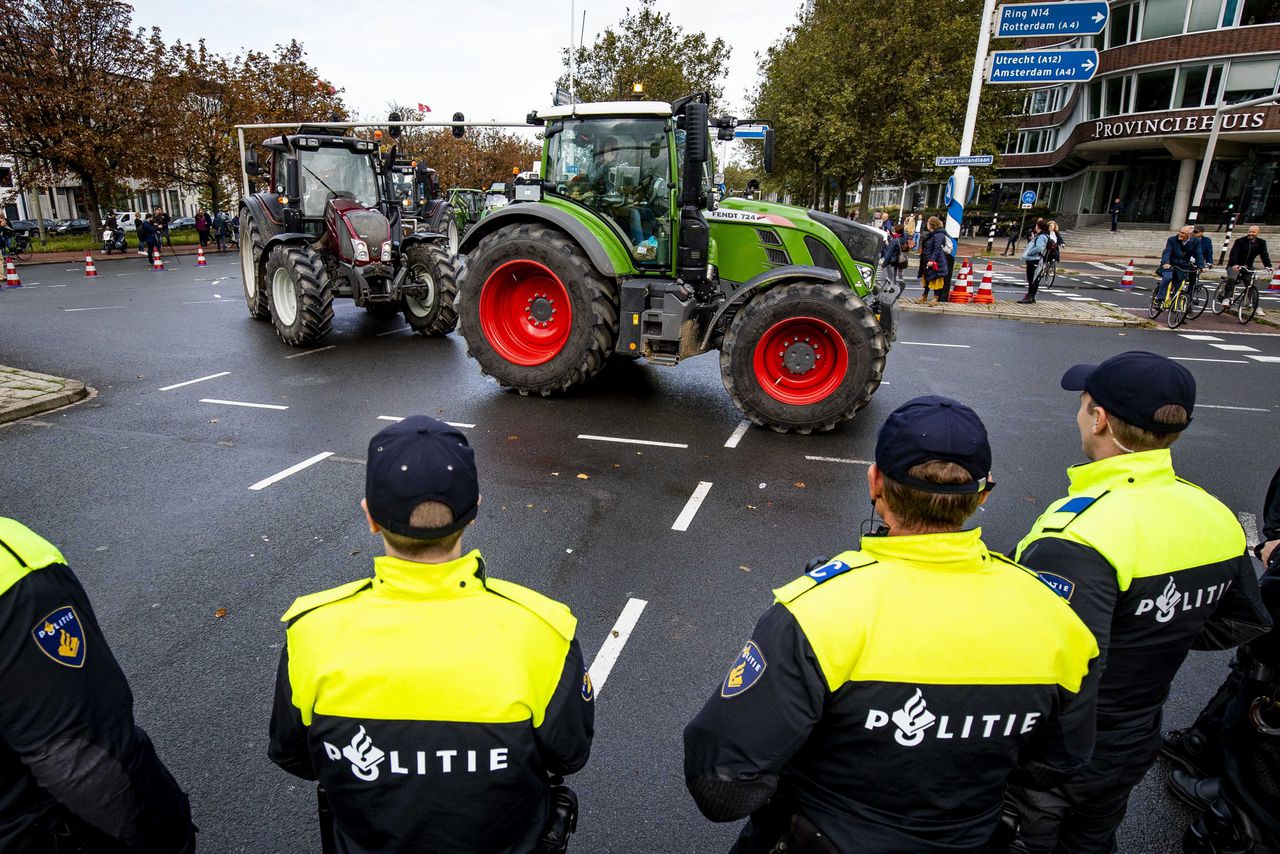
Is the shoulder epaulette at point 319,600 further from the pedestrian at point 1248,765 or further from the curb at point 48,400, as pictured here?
the curb at point 48,400

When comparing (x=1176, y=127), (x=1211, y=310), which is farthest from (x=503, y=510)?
(x=1176, y=127)

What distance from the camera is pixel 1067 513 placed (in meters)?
2.10

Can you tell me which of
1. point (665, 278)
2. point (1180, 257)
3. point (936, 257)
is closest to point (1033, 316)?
point (936, 257)

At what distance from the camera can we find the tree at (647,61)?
3034 cm

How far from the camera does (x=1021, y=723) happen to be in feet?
5.08

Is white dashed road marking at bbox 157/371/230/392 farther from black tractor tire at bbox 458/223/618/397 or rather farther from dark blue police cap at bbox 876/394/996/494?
dark blue police cap at bbox 876/394/996/494

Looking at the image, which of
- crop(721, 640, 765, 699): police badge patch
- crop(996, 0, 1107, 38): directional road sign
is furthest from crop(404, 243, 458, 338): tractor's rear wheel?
crop(996, 0, 1107, 38): directional road sign

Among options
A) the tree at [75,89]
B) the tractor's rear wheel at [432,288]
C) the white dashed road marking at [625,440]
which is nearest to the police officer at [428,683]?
the white dashed road marking at [625,440]

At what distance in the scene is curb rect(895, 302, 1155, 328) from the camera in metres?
14.2

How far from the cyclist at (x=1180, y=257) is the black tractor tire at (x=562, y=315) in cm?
1277

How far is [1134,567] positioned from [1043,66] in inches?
593

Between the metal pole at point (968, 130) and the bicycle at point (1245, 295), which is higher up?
the metal pole at point (968, 130)

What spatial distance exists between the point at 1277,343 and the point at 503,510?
14.5 meters

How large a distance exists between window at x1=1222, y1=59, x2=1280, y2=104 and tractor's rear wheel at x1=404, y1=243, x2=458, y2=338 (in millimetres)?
40577
